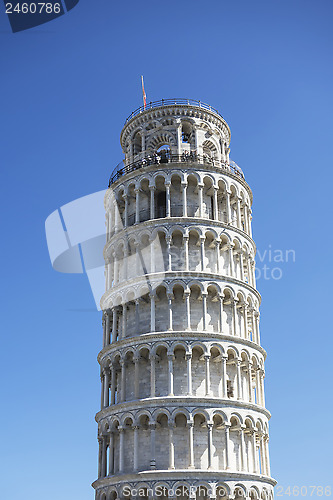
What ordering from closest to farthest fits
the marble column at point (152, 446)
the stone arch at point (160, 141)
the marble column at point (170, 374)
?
the marble column at point (152, 446), the marble column at point (170, 374), the stone arch at point (160, 141)

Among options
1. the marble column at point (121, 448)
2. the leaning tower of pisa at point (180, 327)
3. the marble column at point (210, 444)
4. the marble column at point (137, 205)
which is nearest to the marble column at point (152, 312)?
the leaning tower of pisa at point (180, 327)

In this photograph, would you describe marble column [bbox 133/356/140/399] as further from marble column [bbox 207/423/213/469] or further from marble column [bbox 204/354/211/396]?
marble column [bbox 207/423/213/469]

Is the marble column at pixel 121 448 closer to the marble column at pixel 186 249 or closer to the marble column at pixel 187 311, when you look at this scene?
the marble column at pixel 187 311

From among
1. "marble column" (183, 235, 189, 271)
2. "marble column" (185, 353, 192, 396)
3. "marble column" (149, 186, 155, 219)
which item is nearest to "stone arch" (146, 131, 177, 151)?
"marble column" (149, 186, 155, 219)

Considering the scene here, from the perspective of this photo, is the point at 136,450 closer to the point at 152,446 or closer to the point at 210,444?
the point at 152,446

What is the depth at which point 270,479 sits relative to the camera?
4319cm

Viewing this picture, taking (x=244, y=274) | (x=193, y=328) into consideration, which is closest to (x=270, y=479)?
(x=193, y=328)

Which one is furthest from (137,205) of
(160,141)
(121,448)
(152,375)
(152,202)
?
(121,448)

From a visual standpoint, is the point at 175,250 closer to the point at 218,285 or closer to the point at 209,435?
the point at 218,285
